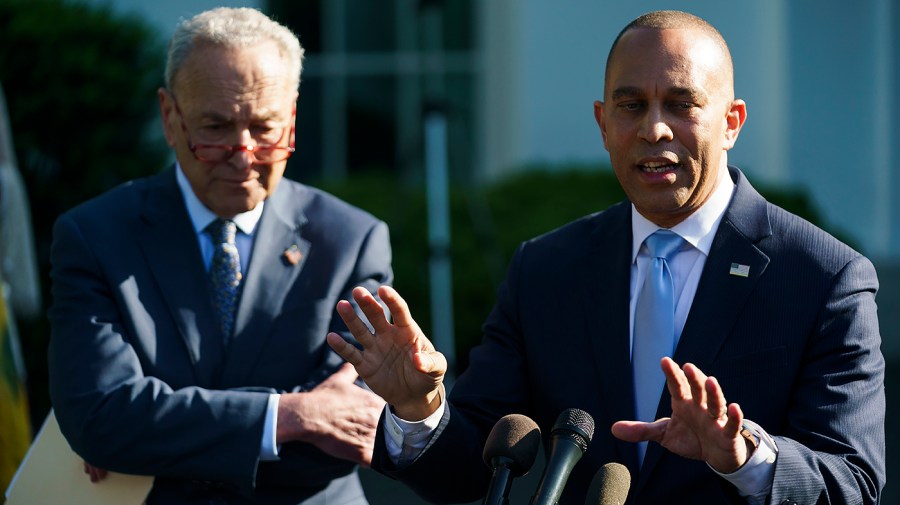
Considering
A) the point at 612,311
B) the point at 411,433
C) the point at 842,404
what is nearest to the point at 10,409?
the point at 411,433

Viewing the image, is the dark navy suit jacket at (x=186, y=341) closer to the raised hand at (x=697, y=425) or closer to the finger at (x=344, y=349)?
the finger at (x=344, y=349)

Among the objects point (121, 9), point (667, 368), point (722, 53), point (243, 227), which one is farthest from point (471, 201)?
point (667, 368)

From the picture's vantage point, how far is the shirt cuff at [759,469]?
102 inches

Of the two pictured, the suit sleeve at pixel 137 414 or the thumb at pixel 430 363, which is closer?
the thumb at pixel 430 363

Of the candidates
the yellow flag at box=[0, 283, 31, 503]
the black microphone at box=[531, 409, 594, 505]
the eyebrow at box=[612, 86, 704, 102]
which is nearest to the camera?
the black microphone at box=[531, 409, 594, 505]

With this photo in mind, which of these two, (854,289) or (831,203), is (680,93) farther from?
(831,203)

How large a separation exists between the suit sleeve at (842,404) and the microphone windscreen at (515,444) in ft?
1.85

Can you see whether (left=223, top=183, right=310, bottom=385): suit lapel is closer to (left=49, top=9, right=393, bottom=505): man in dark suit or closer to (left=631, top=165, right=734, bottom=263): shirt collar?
(left=49, top=9, right=393, bottom=505): man in dark suit

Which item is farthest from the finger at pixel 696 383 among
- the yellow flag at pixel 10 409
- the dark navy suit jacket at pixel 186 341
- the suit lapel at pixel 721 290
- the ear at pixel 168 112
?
the yellow flag at pixel 10 409

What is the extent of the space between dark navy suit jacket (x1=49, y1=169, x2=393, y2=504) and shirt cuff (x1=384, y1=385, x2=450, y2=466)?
415mm

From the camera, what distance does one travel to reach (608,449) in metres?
A: 2.99

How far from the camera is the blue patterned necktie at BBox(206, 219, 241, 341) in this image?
346 centimetres

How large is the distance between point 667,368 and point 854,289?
693 millimetres

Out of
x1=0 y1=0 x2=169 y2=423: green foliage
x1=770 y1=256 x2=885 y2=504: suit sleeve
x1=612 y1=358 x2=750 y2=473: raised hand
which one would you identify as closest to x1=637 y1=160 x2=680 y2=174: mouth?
x1=770 y1=256 x2=885 y2=504: suit sleeve
